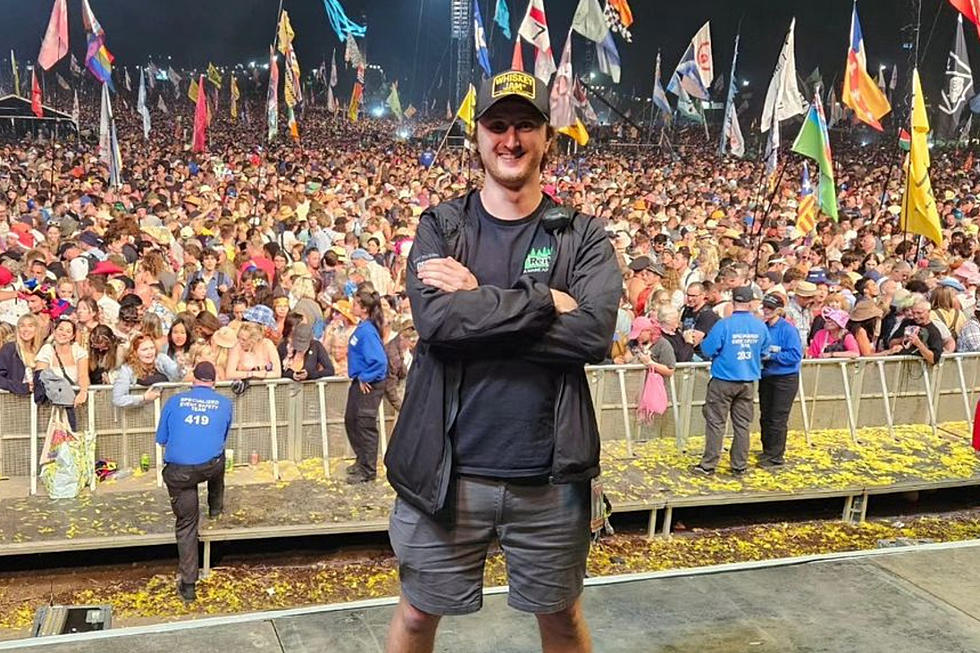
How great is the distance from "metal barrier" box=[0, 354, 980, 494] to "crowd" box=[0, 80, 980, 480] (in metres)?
0.18

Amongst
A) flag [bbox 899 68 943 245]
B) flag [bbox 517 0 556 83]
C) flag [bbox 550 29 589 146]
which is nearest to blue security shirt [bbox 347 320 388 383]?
flag [bbox 899 68 943 245]

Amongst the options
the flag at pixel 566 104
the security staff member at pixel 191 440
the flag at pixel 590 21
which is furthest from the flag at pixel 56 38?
the security staff member at pixel 191 440

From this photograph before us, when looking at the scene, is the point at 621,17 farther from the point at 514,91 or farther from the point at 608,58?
the point at 514,91

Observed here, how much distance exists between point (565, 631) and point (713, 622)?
1.25 m

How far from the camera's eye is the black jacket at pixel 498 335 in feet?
6.94

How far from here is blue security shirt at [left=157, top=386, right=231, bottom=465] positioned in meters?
6.00

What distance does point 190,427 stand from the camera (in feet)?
19.7

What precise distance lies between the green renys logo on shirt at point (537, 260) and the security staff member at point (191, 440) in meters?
4.33

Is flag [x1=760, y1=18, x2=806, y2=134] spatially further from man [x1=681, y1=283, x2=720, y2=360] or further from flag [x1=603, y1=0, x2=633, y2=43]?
man [x1=681, y1=283, x2=720, y2=360]

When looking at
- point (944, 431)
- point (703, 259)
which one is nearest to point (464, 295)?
point (944, 431)

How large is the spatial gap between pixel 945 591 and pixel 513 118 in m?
3.06

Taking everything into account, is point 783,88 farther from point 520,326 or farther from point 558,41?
point 558,41

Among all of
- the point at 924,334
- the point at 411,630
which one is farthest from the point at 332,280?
the point at 411,630

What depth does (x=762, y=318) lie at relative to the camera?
25.7 ft
